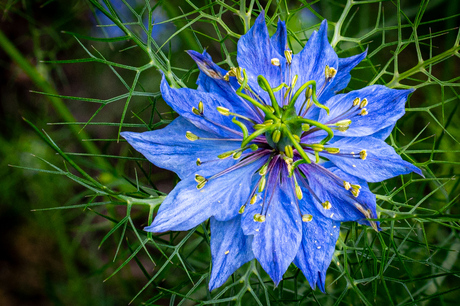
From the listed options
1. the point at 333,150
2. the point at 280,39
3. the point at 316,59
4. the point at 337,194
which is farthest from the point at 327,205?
the point at 280,39

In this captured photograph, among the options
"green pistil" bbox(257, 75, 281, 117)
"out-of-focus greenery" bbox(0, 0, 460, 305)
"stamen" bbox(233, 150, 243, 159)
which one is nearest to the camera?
"green pistil" bbox(257, 75, 281, 117)

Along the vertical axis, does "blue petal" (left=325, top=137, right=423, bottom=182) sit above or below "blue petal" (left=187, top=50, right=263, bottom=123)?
below

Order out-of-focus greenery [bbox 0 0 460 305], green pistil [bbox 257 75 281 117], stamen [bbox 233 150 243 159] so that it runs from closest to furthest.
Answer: green pistil [bbox 257 75 281 117], stamen [bbox 233 150 243 159], out-of-focus greenery [bbox 0 0 460 305]

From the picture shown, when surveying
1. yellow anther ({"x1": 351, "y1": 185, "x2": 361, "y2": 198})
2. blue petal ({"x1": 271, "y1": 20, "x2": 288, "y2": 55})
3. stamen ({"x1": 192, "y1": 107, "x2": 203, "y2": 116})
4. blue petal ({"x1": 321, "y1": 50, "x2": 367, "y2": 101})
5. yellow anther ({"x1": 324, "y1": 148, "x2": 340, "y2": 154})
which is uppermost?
blue petal ({"x1": 271, "y1": 20, "x2": 288, "y2": 55})

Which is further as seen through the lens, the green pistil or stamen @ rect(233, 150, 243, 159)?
stamen @ rect(233, 150, 243, 159)

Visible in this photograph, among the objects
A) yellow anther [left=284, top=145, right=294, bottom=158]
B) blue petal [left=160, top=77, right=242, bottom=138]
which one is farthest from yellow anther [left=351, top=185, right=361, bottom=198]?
blue petal [left=160, top=77, right=242, bottom=138]

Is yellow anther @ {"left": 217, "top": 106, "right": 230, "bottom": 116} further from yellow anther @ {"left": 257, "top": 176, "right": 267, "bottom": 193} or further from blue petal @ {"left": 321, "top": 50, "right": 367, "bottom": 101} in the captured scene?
blue petal @ {"left": 321, "top": 50, "right": 367, "bottom": 101}

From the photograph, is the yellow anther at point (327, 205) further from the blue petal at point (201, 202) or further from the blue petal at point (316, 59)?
the blue petal at point (316, 59)

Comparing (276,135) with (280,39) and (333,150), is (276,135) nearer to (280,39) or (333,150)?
(333,150)
